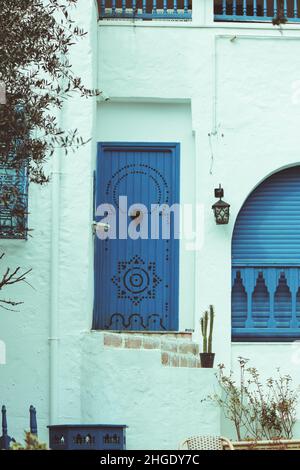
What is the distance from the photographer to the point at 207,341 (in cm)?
1463

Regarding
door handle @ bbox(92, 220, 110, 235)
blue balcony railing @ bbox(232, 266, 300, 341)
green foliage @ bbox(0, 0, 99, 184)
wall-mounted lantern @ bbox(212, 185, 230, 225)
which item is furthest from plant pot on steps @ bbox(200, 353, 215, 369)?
green foliage @ bbox(0, 0, 99, 184)

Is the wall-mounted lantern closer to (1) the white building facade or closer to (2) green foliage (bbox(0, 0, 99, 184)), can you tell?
(1) the white building facade

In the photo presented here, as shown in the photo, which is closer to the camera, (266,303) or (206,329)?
(206,329)

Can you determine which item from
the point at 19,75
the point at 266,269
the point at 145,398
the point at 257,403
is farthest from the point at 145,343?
the point at 19,75

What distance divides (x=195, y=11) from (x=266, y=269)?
11.8 ft

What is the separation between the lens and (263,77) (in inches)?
612

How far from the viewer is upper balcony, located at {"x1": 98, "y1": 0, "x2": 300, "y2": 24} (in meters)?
15.9

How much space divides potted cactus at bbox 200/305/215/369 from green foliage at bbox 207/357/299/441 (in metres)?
0.21

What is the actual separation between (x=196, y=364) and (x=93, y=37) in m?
4.33

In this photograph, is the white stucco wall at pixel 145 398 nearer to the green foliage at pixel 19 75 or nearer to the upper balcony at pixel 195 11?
the green foliage at pixel 19 75

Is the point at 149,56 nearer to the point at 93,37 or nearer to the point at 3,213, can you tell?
the point at 93,37

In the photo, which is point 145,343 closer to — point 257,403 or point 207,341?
point 207,341
